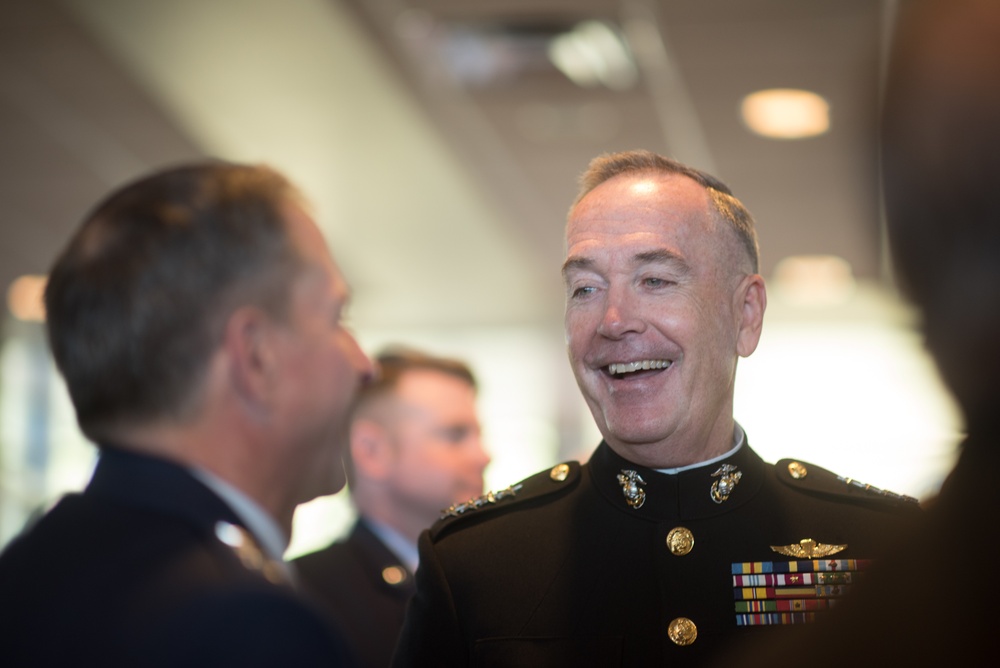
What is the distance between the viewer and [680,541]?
182 centimetres

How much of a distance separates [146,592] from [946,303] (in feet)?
2.49

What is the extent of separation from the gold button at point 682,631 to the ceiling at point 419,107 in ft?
6.61

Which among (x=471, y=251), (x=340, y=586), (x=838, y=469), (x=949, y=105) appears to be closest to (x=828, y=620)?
(x=949, y=105)

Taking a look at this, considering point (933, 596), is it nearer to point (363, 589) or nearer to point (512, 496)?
point (512, 496)

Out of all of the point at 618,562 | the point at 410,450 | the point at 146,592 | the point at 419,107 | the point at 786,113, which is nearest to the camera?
Result: the point at 146,592

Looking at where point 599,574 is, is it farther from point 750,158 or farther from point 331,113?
point 750,158

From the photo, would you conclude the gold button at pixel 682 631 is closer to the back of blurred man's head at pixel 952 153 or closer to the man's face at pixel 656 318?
the man's face at pixel 656 318

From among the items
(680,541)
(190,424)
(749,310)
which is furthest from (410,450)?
(190,424)

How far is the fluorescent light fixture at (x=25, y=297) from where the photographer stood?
8.18 meters

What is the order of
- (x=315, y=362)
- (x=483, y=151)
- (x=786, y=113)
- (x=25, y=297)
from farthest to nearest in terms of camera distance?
1. (x=25, y=297)
2. (x=483, y=151)
3. (x=786, y=113)
4. (x=315, y=362)

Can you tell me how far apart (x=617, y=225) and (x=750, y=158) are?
4354 mm

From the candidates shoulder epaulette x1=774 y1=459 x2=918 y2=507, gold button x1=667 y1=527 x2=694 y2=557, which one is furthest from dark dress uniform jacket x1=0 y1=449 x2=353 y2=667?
shoulder epaulette x1=774 y1=459 x2=918 y2=507

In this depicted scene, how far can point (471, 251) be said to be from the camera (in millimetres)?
7840

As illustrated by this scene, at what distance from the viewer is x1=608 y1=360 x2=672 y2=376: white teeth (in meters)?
1.88
